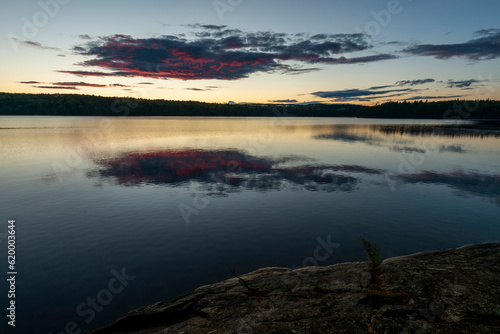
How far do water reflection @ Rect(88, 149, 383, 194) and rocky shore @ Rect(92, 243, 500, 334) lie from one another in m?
17.1

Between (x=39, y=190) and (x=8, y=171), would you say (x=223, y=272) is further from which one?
(x=8, y=171)

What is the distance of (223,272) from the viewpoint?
13.6m

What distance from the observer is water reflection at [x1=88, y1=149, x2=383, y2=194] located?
29750 mm

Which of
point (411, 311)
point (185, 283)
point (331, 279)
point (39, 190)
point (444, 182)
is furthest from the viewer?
point (444, 182)

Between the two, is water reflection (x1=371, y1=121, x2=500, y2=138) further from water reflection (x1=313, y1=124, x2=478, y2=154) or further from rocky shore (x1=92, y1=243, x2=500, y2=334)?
rocky shore (x1=92, y1=243, x2=500, y2=334)

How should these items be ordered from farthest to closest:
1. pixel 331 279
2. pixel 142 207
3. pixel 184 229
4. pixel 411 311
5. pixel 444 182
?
pixel 444 182, pixel 142 207, pixel 184 229, pixel 331 279, pixel 411 311

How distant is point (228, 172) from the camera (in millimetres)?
36000

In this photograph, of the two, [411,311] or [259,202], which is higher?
[411,311]

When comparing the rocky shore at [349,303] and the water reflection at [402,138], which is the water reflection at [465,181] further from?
the water reflection at [402,138]

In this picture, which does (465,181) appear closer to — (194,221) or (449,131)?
(194,221)

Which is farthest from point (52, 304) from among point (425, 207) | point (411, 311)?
point (425, 207)

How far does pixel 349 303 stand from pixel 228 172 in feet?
92.6

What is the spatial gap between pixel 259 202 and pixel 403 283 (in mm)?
14968

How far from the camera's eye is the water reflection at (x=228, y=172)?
29.8 meters
